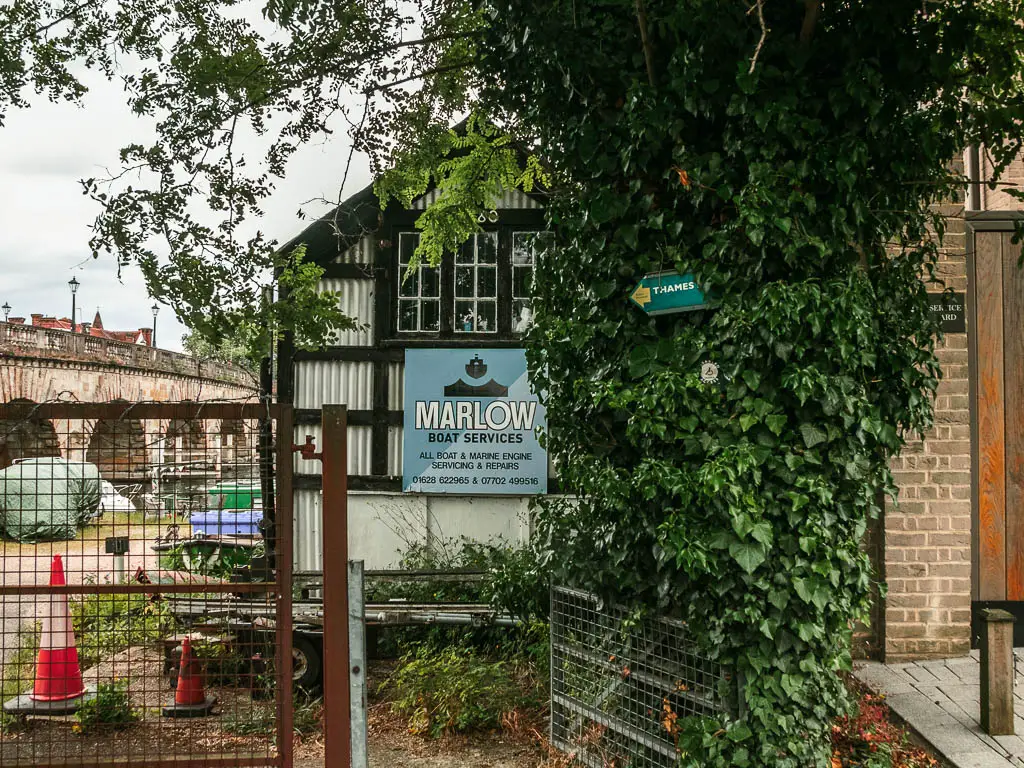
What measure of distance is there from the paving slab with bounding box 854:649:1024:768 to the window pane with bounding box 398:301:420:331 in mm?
6653

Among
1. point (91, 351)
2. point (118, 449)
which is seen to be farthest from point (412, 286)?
point (91, 351)

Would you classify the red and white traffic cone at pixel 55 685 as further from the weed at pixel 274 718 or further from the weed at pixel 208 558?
the weed at pixel 274 718

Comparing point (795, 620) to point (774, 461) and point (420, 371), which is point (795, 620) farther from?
point (420, 371)

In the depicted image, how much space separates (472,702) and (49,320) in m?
32.4

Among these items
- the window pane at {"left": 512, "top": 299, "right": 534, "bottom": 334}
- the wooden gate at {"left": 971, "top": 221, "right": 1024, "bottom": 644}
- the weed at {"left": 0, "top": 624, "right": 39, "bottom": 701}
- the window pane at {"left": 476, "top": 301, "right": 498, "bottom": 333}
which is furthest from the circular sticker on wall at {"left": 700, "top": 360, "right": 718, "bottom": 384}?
the window pane at {"left": 476, "top": 301, "right": 498, "bottom": 333}

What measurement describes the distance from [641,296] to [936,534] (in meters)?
2.82

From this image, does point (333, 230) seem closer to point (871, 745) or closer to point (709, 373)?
point (709, 373)

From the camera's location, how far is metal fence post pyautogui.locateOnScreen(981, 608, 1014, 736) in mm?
4363

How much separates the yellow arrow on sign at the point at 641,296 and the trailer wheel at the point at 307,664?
13.1ft

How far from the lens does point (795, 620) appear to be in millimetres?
3596

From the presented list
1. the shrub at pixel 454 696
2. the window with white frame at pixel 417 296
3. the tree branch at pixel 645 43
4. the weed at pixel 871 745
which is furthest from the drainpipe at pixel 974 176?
the window with white frame at pixel 417 296

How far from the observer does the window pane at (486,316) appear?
34.3ft

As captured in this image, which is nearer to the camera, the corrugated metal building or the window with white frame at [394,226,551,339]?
the corrugated metal building

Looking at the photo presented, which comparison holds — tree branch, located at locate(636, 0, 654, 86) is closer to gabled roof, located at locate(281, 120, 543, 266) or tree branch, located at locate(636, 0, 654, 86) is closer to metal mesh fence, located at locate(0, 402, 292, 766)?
metal mesh fence, located at locate(0, 402, 292, 766)
